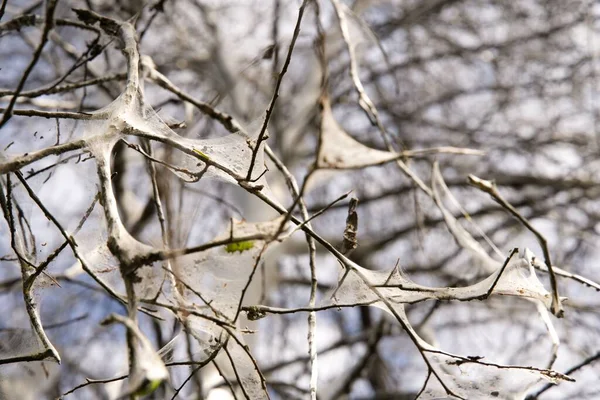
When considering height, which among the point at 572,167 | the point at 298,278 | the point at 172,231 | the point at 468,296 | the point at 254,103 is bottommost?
the point at 468,296

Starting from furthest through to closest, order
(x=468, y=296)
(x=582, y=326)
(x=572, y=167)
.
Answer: (x=572, y=167) < (x=582, y=326) < (x=468, y=296)

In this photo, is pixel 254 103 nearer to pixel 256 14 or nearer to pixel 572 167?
pixel 256 14

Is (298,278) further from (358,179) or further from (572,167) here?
(572,167)

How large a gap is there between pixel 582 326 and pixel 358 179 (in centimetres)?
308

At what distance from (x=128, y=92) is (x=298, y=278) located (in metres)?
4.58

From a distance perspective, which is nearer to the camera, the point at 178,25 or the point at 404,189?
the point at 404,189

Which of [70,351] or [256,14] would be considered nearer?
[70,351]

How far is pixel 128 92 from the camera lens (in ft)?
5.28

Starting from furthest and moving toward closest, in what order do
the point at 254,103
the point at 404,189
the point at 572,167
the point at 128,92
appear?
1. the point at 254,103
2. the point at 404,189
3. the point at 572,167
4. the point at 128,92

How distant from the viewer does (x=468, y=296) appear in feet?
4.85

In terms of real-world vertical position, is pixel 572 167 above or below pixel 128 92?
above

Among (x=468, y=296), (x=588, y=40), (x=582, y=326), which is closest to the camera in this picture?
(x=468, y=296)

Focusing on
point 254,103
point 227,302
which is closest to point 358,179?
point 254,103

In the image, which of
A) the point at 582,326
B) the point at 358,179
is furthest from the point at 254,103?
the point at 582,326
